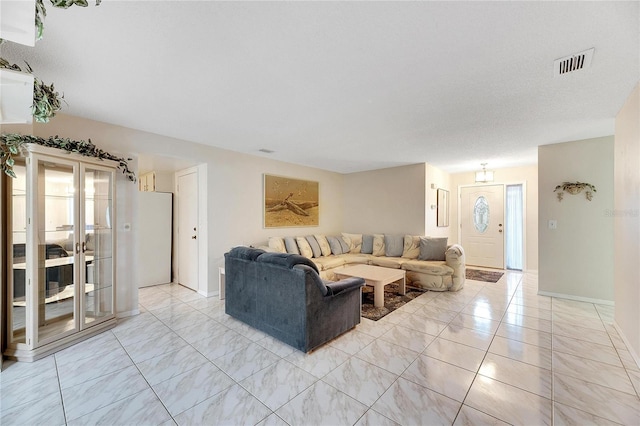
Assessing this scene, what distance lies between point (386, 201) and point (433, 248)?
1613mm

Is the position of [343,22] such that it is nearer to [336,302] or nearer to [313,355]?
[336,302]

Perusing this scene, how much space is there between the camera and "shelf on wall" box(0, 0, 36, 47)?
822 mm

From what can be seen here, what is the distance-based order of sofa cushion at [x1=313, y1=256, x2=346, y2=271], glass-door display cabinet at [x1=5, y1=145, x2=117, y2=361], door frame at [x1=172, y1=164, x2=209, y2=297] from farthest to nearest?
sofa cushion at [x1=313, y1=256, x2=346, y2=271] → door frame at [x1=172, y1=164, x2=209, y2=297] → glass-door display cabinet at [x1=5, y1=145, x2=117, y2=361]

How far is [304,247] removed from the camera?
5121 millimetres

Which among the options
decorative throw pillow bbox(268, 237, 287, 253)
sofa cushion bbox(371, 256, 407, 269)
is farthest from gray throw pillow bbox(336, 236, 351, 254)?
decorative throw pillow bbox(268, 237, 287, 253)

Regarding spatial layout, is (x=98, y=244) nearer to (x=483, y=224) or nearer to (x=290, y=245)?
(x=290, y=245)

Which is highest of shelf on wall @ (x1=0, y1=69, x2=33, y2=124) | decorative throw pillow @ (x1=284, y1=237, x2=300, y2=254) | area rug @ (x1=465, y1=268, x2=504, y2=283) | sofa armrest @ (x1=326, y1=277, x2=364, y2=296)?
shelf on wall @ (x1=0, y1=69, x2=33, y2=124)

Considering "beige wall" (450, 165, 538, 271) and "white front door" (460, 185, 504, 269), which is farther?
"white front door" (460, 185, 504, 269)

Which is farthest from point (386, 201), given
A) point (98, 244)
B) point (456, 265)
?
point (98, 244)

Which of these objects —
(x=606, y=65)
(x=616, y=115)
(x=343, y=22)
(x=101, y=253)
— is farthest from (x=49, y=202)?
(x=616, y=115)

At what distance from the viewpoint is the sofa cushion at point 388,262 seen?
190 inches

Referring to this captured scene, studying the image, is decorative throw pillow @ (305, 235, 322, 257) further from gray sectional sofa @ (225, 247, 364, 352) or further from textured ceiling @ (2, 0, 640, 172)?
textured ceiling @ (2, 0, 640, 172)

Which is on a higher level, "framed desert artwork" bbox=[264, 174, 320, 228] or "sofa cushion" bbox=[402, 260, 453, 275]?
"framed desert artwork" bbox=[264, 174, 320, 228]

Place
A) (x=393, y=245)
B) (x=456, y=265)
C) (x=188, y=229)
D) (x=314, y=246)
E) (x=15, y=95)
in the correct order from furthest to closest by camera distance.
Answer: (x=393, y=245)
(x=314, y=246)
(x=188, y=229)
(x=456, y=265)
(x=15, y=95)
